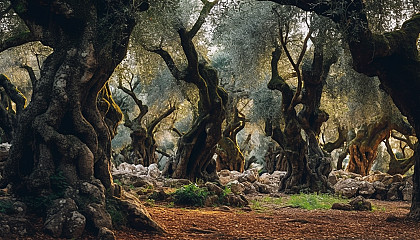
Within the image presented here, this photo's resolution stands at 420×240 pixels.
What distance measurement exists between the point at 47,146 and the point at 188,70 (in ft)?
28.4

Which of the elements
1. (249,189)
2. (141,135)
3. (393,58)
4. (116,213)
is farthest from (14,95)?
(393,58)

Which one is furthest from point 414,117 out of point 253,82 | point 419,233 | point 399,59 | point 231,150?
point 231,150

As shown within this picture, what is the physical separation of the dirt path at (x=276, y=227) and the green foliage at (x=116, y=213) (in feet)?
0.76

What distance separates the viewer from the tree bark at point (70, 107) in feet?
20.1

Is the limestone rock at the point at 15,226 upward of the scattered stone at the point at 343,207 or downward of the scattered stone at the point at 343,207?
downward

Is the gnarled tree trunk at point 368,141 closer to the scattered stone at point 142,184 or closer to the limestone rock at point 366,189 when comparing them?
the limestone rock at point 366,189

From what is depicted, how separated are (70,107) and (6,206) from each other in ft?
5.81

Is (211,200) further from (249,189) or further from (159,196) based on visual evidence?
(249,189)

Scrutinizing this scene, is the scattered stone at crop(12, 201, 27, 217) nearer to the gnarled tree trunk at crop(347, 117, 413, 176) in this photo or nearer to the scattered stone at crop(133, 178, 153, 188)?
the scattered stone at crop(133, 178, 153, 188)

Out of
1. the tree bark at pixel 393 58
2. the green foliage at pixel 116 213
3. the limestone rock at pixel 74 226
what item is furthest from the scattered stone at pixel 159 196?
the tree bark at pixel 393 58

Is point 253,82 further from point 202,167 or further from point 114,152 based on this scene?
point 114,152

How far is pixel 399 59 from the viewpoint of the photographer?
845cm

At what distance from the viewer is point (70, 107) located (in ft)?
21.3

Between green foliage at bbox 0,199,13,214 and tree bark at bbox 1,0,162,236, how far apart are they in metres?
0.44
